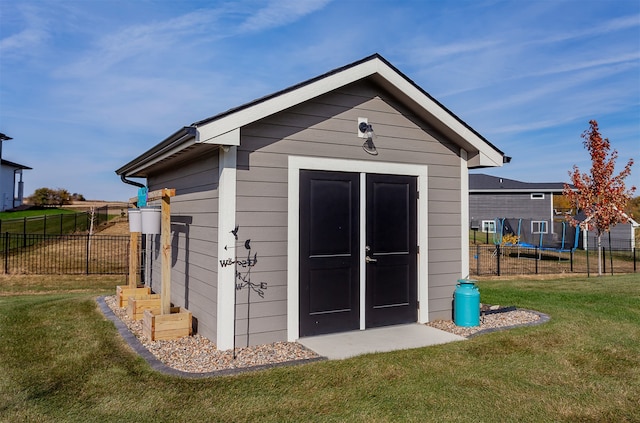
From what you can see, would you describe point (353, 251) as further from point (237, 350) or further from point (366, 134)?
point (237, 350)

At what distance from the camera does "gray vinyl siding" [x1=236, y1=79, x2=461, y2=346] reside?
5.39 metres

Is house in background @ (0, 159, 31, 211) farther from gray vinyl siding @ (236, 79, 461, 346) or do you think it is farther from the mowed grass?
gray vinyl siding @ (236, 79, 461, 346)

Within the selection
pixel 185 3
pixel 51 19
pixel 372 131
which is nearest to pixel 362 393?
pixel 372 131

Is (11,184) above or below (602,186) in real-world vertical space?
above

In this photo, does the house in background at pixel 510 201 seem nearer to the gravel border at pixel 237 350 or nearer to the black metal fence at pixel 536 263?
the black metal fence at pixel 536 263

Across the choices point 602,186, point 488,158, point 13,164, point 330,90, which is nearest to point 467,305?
point 488,158

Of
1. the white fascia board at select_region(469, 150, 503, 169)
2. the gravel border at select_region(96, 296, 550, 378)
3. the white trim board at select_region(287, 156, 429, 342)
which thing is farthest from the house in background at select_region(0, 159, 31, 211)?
the white fascia board at select_region(469, 150, 503, 169)

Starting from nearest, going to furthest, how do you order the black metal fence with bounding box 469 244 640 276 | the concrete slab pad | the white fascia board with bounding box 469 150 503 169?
the concrete slab pad → the white fascia board with bounding box 469 150 503 169 → the black metal fence with bounding box 469 244 640 276

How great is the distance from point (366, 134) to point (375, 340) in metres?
2.88

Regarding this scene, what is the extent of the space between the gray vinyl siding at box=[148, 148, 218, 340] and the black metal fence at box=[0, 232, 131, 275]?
8687 millimetres

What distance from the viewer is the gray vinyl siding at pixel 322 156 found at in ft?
17.7

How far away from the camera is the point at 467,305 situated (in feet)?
21.0

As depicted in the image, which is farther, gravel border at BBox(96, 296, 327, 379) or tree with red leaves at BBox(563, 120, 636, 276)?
tree with red leaves at BBox(563, 120, 636, 276)

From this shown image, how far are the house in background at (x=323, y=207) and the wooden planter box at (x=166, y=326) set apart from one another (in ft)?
0.75
